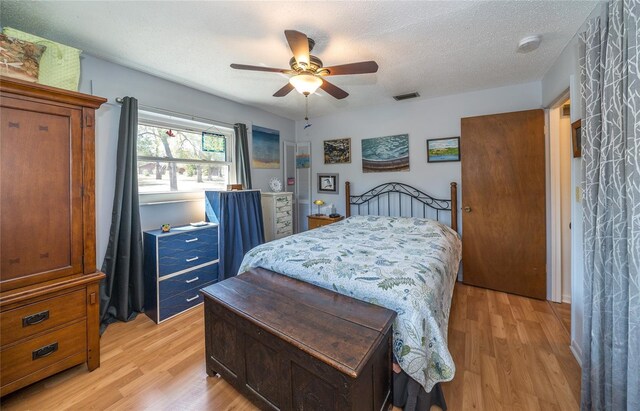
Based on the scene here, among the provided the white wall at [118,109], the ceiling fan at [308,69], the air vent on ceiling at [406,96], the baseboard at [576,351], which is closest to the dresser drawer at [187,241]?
the white wall at [118,109]

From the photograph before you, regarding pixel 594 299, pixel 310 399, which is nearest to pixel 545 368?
pixel 594 299

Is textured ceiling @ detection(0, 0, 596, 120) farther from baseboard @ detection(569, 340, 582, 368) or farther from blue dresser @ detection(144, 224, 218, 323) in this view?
baseboard @ detection(569, 340, 582, 368)

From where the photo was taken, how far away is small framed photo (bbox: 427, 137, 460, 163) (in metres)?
3.35

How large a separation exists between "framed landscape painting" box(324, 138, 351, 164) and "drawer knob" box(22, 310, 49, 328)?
363 centimetres

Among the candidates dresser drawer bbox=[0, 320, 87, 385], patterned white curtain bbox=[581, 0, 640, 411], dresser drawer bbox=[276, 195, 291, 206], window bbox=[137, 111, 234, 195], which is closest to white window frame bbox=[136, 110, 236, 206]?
window bbox=[137, 111, 234, 195]

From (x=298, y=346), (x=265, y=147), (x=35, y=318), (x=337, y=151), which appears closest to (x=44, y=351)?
(x=35, y=318)

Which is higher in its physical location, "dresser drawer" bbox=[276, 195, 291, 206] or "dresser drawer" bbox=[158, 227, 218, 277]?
"dresser drawer" bbox=[276, 195, 291, 206]

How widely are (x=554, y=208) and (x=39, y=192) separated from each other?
176 inches

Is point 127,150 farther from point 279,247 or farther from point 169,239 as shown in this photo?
point 279,247

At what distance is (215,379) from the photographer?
176 centimetres

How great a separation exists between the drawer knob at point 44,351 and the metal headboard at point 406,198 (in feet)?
11.0

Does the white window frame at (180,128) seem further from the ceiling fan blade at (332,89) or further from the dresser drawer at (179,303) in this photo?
the ceiling fan blade at (332,89)

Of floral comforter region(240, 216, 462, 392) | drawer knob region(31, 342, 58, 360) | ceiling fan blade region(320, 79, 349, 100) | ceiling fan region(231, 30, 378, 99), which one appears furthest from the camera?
ceiling fan blade region(320, 79, 349, 100)

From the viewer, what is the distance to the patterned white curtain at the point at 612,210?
1094 millimetres
